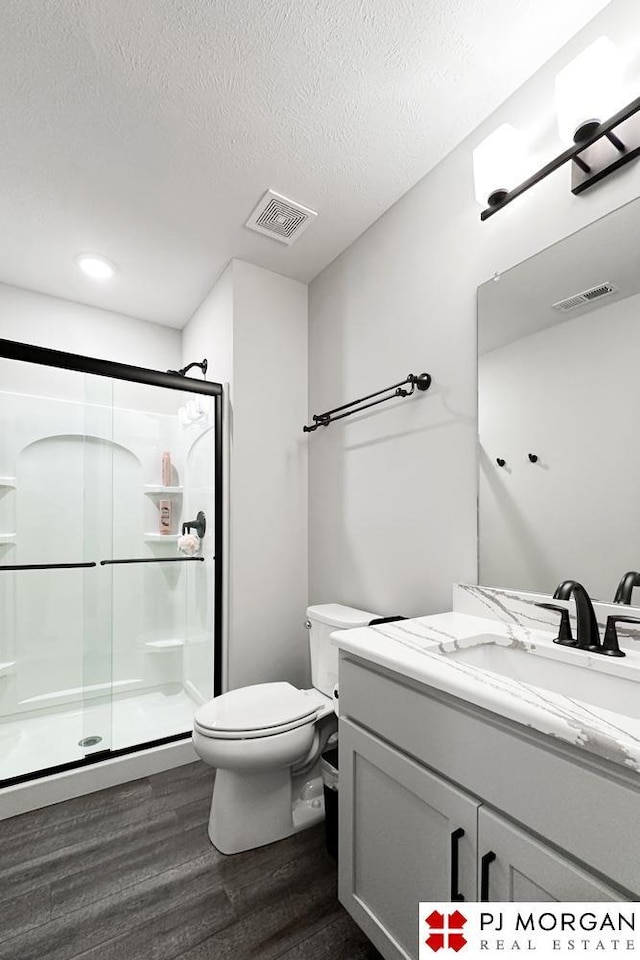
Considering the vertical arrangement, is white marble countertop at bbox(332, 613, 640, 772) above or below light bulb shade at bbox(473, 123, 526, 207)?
below

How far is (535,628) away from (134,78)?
2031mm

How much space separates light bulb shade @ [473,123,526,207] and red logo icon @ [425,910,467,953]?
5.84 ft

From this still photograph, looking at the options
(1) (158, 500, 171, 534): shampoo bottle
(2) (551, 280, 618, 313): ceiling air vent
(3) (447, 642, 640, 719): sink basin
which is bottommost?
(3) (447, 642, 640, 719): sink basin

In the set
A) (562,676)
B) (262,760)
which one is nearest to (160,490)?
(262,760)

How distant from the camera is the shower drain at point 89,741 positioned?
1.99 meters

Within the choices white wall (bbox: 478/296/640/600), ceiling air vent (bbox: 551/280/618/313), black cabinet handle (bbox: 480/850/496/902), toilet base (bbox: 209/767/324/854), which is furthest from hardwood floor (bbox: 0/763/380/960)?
ceiling air vent (bbox: 551/280/618/313)

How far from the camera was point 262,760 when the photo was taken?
145 centimetres

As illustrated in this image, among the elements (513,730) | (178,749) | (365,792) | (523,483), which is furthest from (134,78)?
(178,749)

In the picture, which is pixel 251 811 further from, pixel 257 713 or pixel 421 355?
pixel 421 355

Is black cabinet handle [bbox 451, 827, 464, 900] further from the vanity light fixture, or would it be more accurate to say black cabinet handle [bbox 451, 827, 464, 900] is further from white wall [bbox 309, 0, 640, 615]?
the vanity light fixture

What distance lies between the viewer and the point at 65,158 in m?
1.66

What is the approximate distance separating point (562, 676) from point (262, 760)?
963 mm

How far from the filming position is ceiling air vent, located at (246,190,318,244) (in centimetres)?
189

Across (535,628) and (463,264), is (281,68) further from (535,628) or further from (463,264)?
(535,628)
